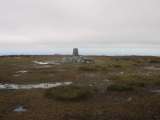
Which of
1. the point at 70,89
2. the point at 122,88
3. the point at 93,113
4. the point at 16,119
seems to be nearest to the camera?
the point at 16,119

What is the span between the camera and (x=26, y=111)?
53.9 ft

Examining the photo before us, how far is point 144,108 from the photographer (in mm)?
16703

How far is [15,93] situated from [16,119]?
27.4ft

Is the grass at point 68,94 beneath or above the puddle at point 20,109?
above

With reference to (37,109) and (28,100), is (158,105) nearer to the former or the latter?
(37,109)

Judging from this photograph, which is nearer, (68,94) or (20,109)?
(20,109)

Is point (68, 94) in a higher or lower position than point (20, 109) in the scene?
higher

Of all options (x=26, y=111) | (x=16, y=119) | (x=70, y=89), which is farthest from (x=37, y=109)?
(x=70, y=89)

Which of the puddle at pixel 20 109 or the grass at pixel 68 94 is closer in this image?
the puddle at pixel 20 109

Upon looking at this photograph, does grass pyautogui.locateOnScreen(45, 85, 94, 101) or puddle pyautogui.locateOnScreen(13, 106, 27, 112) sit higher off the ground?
grass pyautogui.locateOnScreen(45, 85, 94, 101)

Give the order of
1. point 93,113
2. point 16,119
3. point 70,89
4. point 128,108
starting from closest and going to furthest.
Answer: point 16,119
point 93,113
point 128,108
point 70,89

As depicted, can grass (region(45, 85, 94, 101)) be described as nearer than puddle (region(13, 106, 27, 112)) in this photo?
No

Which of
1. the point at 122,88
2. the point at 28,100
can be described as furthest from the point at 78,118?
the point at 122,88

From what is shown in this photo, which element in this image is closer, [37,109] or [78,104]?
[37,109]
